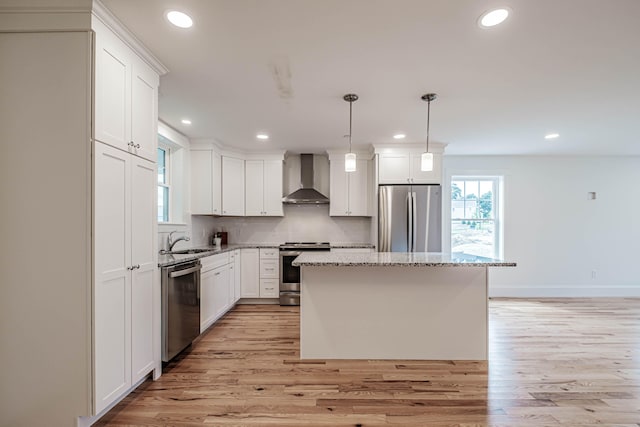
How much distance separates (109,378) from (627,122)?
5646 mm

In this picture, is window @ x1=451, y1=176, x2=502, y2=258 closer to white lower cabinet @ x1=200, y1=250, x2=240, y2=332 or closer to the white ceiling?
the white ceiling

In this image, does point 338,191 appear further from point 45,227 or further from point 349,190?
point 45,227

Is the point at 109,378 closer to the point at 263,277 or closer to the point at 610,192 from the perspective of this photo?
the point at 263,277

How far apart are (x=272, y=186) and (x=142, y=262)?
305cm

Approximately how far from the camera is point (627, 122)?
3674 millimetres

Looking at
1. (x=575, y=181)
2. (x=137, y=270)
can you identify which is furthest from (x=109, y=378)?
(x=575, y=181)

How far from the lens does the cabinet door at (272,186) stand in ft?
16.8

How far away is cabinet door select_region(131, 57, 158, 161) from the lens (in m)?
2.16

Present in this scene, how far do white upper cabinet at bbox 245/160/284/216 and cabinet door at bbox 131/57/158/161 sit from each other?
2.68 m

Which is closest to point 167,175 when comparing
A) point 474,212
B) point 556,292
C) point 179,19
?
point 179,19

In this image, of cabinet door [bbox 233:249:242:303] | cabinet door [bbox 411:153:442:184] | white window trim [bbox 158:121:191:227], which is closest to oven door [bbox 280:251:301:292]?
cabinet door [bbox 233:249:242:303]

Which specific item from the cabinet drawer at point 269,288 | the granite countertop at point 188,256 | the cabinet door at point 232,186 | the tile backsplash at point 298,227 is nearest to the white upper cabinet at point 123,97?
the granite countertop at point 188,256

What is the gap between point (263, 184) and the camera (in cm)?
513

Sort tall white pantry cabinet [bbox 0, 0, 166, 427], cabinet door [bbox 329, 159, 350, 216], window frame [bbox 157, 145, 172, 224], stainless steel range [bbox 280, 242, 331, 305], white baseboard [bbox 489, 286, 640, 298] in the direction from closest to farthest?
tall white pantry cabinet [bbox 0, 0, 166, 427]
window frame [bbox 157, 145, 172, 224]
stainless steel range [bbox 280, 242, 331, 305]
cabinet door [bbox 329, 159, 350, 216]
white baseboard [bbox 489, 286, 640, 298]
